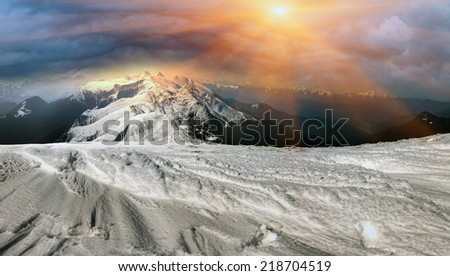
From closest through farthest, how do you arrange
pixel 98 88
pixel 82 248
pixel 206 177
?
pixel 82 248, pixel 206 177, pixel 98 88

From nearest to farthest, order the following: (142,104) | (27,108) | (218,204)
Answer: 1. (218,204)
2. (142,104)
3. (27,108)

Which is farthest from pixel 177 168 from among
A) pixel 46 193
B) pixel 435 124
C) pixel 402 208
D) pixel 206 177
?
pixel 435 124

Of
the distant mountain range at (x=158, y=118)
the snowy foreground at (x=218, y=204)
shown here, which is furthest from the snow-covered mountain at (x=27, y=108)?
the snowy foreground at (x=218, y=204)

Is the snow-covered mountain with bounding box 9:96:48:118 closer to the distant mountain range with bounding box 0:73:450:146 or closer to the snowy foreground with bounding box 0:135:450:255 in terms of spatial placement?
the distant mountain range with bounding box 0:73:450:146

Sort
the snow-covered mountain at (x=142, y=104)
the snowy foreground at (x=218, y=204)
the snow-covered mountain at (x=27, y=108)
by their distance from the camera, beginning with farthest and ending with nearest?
the snow-covered mountain at (x=27, y=108) < the snow-covered mountain at (x=142, y=104) < the snowy foreground at (x=218, y=204)

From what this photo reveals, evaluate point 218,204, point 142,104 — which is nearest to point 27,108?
point 142,104

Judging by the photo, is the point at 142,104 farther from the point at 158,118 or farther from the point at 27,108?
the point at 27,108

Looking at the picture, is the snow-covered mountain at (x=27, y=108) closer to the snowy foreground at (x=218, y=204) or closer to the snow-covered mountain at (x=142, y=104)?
the snow-covered mountain at (x=142, y=104)

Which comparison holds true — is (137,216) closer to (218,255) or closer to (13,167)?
(218,255)
